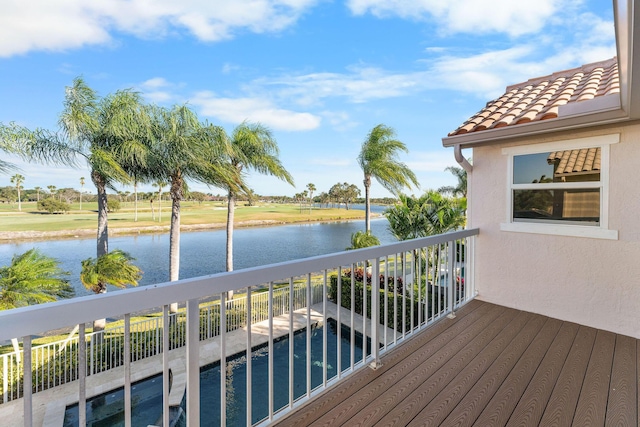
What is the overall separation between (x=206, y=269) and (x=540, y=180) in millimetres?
22499

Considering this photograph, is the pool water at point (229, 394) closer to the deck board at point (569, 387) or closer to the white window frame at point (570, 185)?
the deck board at point (569, 387)

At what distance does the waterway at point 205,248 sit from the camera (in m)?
21.8

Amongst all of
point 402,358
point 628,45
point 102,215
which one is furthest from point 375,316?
point 102,215

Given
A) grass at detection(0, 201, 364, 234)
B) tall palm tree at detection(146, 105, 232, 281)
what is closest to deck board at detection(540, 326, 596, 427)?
tall palm tree at detection(146, 105, 232, 281)

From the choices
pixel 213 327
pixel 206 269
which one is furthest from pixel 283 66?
pixel 213 327

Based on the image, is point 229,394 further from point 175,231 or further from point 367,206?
point 367,206

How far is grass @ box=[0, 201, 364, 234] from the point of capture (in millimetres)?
22547

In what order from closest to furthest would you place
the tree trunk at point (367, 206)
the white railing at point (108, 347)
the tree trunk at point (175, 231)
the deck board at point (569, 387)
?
the deck board at point (569, 387) → the white railing at point (108, 347) → the tree trunk at point (175, 231) → the tree trunk at point (367, 206)

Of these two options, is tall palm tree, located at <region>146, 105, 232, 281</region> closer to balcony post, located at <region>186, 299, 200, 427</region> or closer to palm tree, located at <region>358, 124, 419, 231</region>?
palm tree, located at <region>358, 124, 419, 231</region>

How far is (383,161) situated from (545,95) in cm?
1344

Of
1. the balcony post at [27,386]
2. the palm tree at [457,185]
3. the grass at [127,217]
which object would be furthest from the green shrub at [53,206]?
the balcony post at [27,386]

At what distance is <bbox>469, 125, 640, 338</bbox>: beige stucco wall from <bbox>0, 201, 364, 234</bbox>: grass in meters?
16.3

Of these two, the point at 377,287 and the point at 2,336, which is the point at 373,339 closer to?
the point at 377,287

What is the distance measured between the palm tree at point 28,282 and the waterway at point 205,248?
25.9 feet
